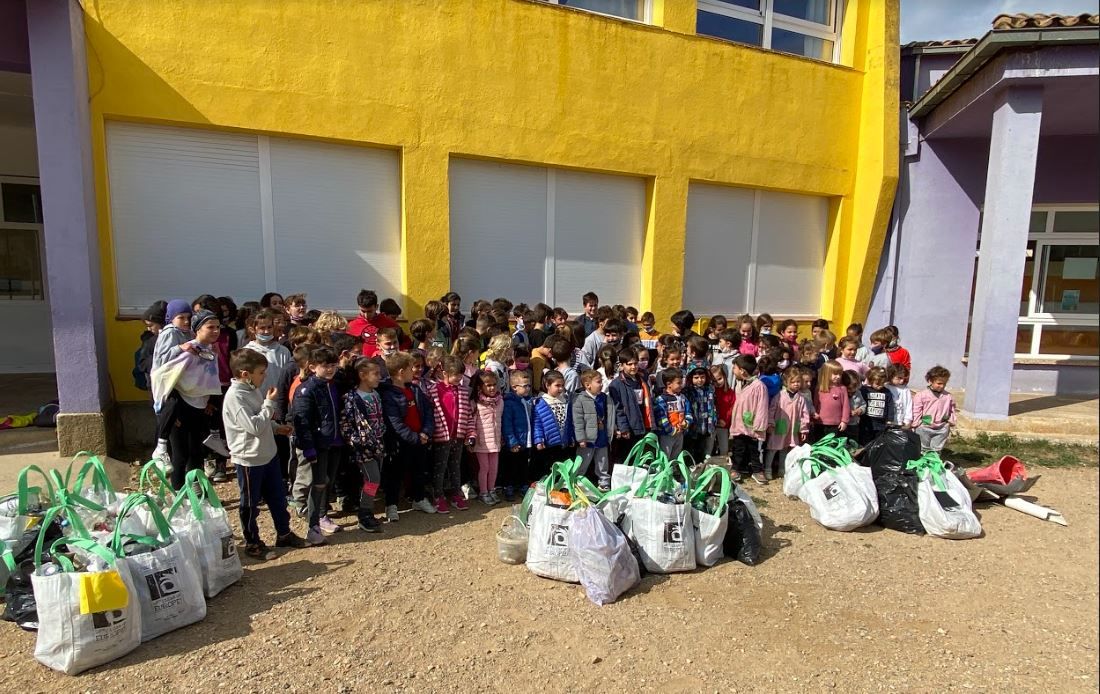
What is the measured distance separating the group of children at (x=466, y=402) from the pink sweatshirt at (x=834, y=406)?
2 cm

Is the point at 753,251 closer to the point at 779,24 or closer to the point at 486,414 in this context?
the point at 779,24

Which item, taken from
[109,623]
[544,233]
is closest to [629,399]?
[544,233]

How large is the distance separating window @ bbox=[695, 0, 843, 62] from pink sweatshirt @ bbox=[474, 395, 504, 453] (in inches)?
278

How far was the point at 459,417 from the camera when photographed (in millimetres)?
4840

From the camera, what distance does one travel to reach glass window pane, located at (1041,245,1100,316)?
1017 cm

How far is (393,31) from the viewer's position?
23.3 ft

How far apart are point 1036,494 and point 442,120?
24.4ft

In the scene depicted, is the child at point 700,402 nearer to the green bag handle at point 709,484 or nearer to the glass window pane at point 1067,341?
the green bag handle at point 709,484

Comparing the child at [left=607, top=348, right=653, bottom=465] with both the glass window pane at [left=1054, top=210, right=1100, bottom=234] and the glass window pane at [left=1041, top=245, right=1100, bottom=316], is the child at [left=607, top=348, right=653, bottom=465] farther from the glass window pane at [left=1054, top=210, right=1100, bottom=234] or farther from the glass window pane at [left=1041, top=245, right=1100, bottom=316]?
the glass window pane at [left=1054, top=210, right=1100, bottom=234]

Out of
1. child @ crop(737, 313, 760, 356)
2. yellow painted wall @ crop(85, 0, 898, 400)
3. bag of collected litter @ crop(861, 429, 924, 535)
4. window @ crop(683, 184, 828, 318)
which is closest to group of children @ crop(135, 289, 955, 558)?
child @ crop(737, 313, 760, 356)

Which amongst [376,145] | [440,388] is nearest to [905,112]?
[376,145]

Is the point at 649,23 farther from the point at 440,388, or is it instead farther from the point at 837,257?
the point at 440,388

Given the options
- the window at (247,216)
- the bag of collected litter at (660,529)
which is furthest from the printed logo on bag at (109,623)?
the window at (247,216)

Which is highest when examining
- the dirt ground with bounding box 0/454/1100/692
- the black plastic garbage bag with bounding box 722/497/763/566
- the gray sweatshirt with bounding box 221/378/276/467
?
the gray sweatshirt with bounding box 221/378/276/467
